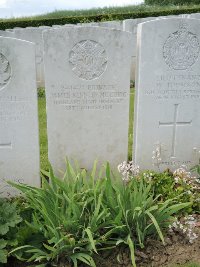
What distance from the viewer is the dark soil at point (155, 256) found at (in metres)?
3.03

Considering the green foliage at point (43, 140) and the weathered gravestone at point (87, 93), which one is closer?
the weathered gravestone at point (87, 93)

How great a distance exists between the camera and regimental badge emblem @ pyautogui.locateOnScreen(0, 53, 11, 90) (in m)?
3.68

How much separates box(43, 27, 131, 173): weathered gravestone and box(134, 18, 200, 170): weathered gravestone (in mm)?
191

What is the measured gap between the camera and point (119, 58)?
12.8 ft

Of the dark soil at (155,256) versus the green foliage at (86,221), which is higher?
the green foliage at (86,221)

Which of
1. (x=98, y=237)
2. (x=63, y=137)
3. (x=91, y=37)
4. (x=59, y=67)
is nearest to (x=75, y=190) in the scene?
(x=98, y=237)

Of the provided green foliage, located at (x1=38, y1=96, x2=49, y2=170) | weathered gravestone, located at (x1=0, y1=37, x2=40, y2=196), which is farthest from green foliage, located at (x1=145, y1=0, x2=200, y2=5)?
weathered gravestone, located at (x1=0, y1=37, x2=40, y2=196)

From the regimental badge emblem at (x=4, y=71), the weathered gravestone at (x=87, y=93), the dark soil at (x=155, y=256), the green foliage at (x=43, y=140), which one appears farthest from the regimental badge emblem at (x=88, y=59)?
the dark soil at (x=155, y=256)

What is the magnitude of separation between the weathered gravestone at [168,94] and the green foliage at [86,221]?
2.96 ft

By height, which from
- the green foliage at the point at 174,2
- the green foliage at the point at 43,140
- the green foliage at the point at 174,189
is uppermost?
the green foliage at the point at 174,2

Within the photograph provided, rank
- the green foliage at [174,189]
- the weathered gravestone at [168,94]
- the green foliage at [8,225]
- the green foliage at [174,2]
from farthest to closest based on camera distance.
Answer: the green foliage at [174,2] < the weathered gravestone at [168,94] < the green foliage at [174,189] < the green foliage at [8,225]

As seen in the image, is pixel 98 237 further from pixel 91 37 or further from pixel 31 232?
pixel 91 37

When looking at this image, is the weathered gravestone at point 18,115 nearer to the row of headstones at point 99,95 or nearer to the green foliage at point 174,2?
the row of headstones at point 99,95

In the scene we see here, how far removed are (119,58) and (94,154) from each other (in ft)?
3.86
